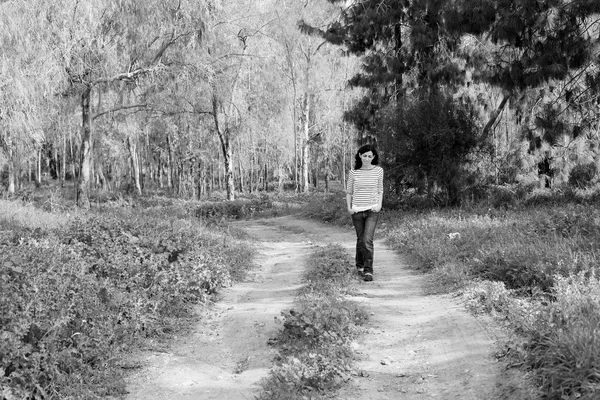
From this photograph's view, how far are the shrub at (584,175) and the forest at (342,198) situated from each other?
7 centimetres

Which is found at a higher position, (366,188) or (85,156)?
(85,156)

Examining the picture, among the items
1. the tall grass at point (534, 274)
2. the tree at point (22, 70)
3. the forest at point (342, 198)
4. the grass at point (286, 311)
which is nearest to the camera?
the tall grass at point (534, 274)

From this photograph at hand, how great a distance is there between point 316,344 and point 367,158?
357cm

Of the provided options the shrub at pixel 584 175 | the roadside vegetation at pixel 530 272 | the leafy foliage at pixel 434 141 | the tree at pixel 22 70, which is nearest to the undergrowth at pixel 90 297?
the roadside vegetation at pixel 530 272

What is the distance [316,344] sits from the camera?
504 cm

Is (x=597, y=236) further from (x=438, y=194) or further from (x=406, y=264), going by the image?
(x=438, y=194)

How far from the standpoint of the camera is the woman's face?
7812 millimetres

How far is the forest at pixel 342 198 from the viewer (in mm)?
4547

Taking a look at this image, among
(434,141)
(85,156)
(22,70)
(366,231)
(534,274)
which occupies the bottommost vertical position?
(534,274)

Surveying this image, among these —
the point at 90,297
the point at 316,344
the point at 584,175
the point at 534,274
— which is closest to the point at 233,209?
the point at 584,175

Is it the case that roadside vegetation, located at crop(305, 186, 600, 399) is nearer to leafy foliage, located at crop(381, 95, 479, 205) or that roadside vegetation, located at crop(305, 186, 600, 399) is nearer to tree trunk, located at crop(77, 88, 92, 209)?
leafy foliage, located at crop(381, 95, 479, 205)

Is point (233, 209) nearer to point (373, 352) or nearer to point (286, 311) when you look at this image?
point (286, 311)

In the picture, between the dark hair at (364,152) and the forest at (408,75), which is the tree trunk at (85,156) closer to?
the forest at (408,75)

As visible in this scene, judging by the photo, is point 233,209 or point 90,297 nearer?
point 90,297
